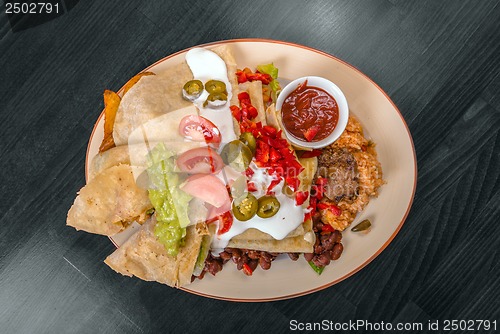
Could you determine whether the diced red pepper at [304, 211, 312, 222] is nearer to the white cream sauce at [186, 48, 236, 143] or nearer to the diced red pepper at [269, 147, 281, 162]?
A: the diced red pepper at [269, 147, 281, 162]

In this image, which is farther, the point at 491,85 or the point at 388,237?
the point at 491,85

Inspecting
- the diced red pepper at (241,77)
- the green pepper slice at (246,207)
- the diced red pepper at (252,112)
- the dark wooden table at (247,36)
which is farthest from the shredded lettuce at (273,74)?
the green pepper slice at (246,207)

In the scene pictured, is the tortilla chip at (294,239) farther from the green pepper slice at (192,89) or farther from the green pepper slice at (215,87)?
the green pepper slice at (192,89)

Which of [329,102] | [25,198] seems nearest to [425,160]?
[329,102]

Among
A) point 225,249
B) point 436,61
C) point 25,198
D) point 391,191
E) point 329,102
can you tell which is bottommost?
point 25,198

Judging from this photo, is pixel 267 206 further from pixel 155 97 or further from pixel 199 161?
pixel 155 97

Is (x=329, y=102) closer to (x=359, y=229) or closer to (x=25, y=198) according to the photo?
(x=359, y=229)

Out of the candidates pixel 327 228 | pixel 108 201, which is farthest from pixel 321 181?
pixel 108 201
